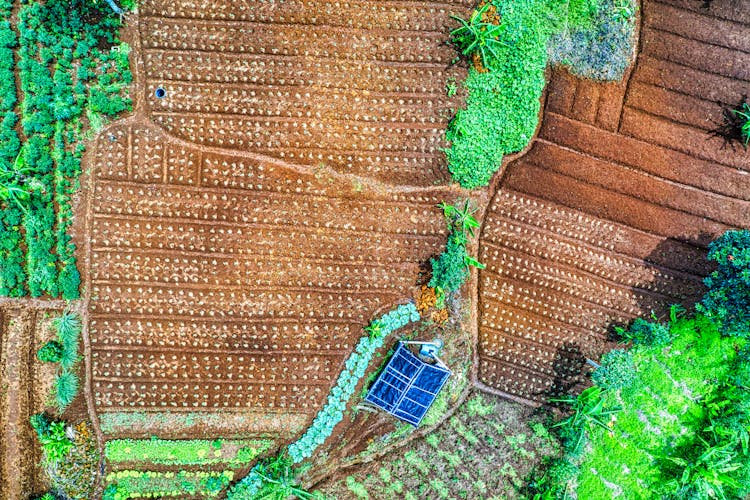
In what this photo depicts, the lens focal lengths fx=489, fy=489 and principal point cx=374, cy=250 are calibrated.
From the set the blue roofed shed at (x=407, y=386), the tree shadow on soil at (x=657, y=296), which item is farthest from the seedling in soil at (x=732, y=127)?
the blue roofed shed at (x=407, y=386)

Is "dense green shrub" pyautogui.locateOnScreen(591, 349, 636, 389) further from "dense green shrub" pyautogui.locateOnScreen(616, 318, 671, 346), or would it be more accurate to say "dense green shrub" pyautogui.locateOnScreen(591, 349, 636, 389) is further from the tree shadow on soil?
"dense green shrub" pyautogui.locateOnScreen(616, 318, 671, 346)

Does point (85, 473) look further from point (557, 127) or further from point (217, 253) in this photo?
point (557, 127)

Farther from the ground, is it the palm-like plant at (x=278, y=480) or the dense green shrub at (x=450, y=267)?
the dense green shrub at (x=450, y=267)

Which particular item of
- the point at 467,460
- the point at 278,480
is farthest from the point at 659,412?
the point at 278,480

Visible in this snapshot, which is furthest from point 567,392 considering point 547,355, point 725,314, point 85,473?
point 85,473

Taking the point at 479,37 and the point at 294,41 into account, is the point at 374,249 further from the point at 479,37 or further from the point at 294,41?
the point at 479,37

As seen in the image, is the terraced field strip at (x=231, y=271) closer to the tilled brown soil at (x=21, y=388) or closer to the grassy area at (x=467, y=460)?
the tilled brown soil at (x=21, y=388)

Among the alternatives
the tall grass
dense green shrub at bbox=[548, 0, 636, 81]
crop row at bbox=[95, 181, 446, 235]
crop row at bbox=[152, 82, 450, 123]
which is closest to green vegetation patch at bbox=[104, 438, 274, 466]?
the tall grass
